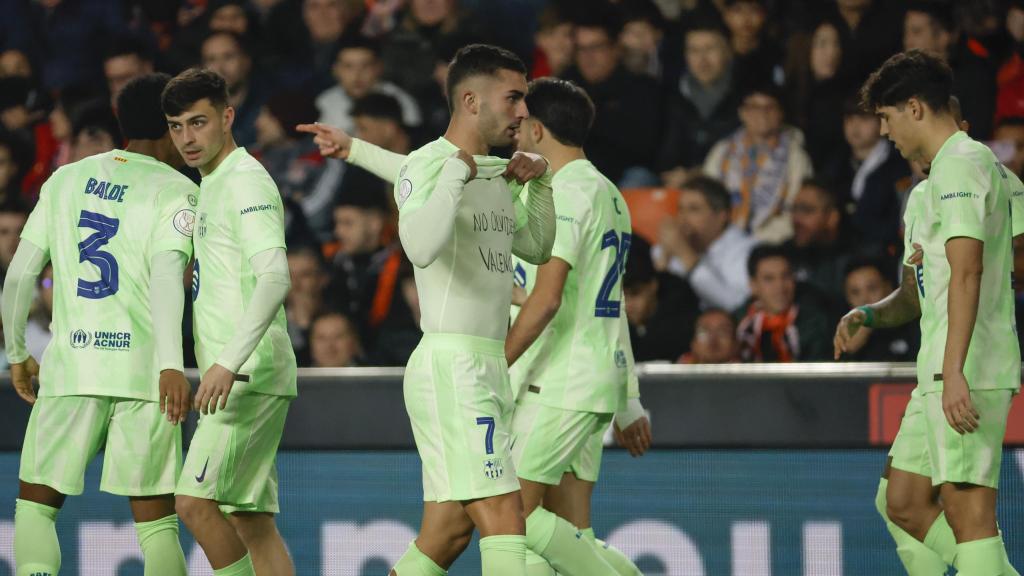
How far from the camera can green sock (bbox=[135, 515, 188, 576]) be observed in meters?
4.45

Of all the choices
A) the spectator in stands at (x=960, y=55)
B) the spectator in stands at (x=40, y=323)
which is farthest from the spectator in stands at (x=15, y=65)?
the spectator in stands at (x=960, y=55)

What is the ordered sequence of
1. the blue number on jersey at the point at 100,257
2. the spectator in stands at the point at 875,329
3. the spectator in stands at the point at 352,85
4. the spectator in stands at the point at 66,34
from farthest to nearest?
1. the spectator in stands at the point at 66,34
2. the spectator in stands at the point at 352,85
3. the spectator in stands at the point at 875,329
4. the blue number on jersey at the point at 100,257

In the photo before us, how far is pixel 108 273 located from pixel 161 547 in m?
0.90

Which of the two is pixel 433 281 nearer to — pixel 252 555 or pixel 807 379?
pixel 252 555

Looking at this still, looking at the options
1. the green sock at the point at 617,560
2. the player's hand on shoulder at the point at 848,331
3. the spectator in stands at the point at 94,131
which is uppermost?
the spectator in stands at the point at 94,131

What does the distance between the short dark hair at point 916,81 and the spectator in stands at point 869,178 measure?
104 inches

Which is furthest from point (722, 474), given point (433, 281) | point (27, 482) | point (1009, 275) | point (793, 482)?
point (27, 482)

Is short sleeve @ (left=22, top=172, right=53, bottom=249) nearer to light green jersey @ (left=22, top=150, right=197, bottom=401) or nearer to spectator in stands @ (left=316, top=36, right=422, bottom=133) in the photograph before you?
light green jersey @ (left=22, top=150, right=197, bottom=401)

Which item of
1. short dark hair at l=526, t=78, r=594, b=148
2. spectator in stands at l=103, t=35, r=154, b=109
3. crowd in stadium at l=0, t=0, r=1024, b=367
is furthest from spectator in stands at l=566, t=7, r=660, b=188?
spectator in stands at l=103, t=35, r=154, b=109

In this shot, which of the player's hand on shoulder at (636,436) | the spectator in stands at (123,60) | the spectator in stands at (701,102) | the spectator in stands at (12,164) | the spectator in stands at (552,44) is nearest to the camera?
the player's hand on shoulder at (636,436)

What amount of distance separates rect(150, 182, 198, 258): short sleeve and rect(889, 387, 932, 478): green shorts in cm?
235

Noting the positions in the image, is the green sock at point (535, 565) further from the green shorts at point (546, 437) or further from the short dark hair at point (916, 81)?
the short dark hair at point (916, 81)

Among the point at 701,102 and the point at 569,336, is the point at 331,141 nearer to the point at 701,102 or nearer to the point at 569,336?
the point at 569,336

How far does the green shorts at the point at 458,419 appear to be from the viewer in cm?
373
